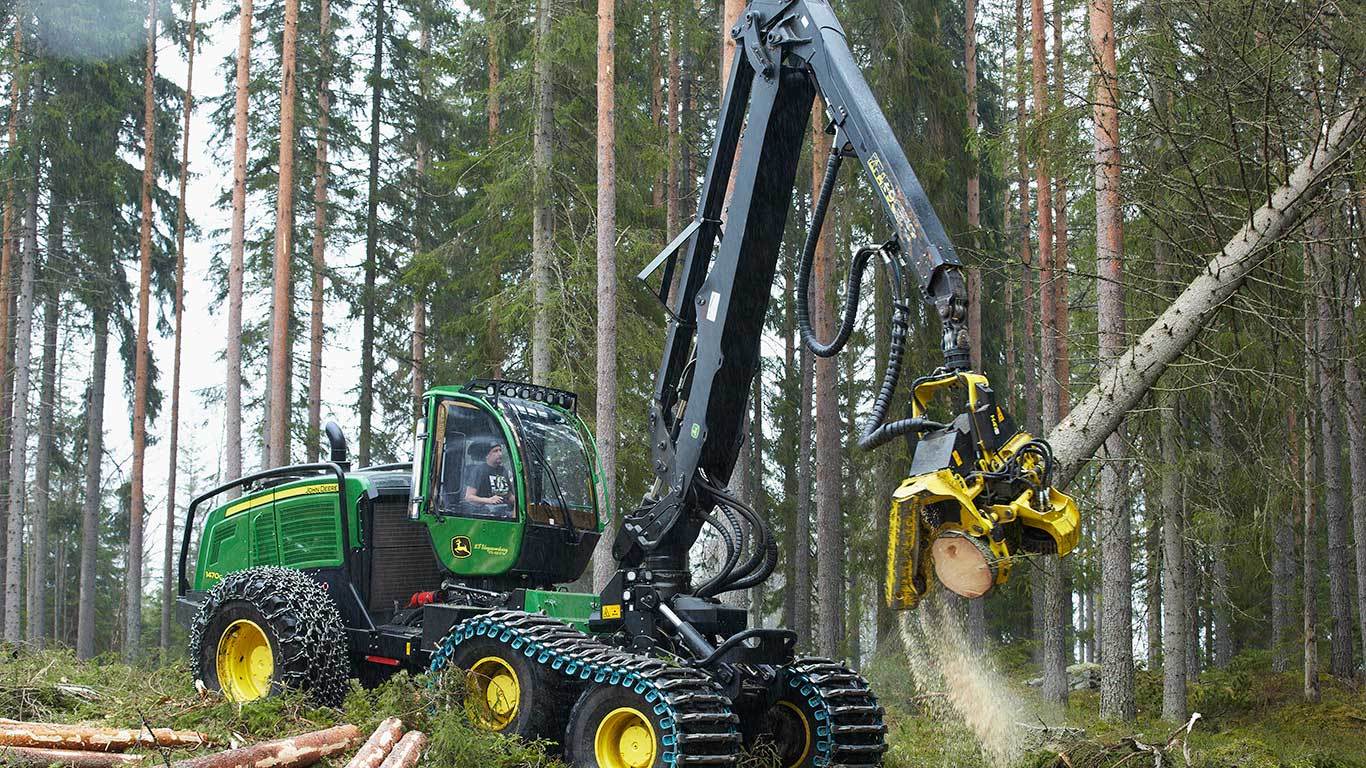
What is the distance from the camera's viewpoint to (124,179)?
24.6 m

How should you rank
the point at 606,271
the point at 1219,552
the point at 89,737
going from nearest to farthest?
the point at 89,737, the point at 606,271, the point at 1219,552

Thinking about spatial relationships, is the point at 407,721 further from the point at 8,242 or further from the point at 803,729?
the point at 8,242

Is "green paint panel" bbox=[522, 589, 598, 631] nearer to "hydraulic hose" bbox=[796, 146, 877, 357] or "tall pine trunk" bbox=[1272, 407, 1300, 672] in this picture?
"hydraulic hose" bbox=[796, 146, 877, 357]

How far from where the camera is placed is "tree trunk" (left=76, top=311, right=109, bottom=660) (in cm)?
2589

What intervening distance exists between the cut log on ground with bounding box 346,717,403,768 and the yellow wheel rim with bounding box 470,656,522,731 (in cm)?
50

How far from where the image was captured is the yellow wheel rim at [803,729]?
7.51 m

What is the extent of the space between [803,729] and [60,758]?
4268 millimetres

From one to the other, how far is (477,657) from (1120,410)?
15.7 feet

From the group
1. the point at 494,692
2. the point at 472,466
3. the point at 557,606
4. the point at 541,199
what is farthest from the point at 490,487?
the point at 541,199

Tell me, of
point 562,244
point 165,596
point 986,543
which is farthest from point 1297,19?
point 165,596

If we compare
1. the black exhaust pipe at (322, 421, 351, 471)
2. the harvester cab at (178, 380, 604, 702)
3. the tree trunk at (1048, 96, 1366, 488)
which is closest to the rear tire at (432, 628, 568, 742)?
the harvester cab at (178, 380, 604, 702)

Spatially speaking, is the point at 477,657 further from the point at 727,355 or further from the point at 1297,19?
the point at 1297,19

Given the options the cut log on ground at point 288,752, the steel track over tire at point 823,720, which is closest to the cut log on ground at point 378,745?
the cut log on ground at point 288,752

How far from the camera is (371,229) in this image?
79.0ft
